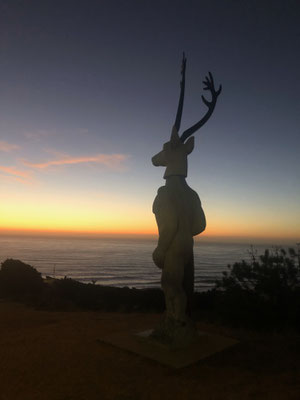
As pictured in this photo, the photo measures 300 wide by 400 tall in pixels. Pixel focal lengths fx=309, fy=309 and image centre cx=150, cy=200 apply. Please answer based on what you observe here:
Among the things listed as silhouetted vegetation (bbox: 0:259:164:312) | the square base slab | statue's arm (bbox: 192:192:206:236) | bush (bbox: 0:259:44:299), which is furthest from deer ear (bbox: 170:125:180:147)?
bush (bbox: 0:259:44:299)

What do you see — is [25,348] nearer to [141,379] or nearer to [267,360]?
[141,379]

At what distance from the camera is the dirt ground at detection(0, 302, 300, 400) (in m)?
4.34

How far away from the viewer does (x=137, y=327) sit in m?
8.17

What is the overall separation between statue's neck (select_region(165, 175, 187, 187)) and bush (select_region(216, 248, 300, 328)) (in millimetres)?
4165

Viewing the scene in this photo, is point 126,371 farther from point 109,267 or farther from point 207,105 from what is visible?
point 109,267

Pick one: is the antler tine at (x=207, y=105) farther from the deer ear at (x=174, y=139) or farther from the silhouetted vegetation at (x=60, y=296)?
the silhouetted vegetation at (x=60, y=296)

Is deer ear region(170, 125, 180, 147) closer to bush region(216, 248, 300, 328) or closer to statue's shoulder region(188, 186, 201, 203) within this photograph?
statue's shoulder region(188, 186, 201, 203)

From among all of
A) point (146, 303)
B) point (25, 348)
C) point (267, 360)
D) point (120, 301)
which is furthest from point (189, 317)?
point (120, 301)

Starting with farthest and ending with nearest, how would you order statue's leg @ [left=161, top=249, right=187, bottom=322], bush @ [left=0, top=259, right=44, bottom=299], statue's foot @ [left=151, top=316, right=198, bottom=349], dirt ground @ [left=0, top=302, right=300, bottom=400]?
bush @ [left=0, top=259, right=44, bottom=299], statue's leg @ [left=161, top=249, right=187, bottom=322], statue's foot @ [left=151, top=316, right=198, bottom=349], dirt ground @ [left=0, top=302, right=300, bottom=400]

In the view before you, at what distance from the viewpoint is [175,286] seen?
6078 mm

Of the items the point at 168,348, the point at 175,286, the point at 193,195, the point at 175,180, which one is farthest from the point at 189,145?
the point at 168,348

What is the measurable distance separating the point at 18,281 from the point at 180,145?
12.1 meters

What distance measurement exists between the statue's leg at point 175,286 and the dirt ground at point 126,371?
97 centimetres

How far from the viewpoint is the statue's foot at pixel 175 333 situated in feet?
19.4
